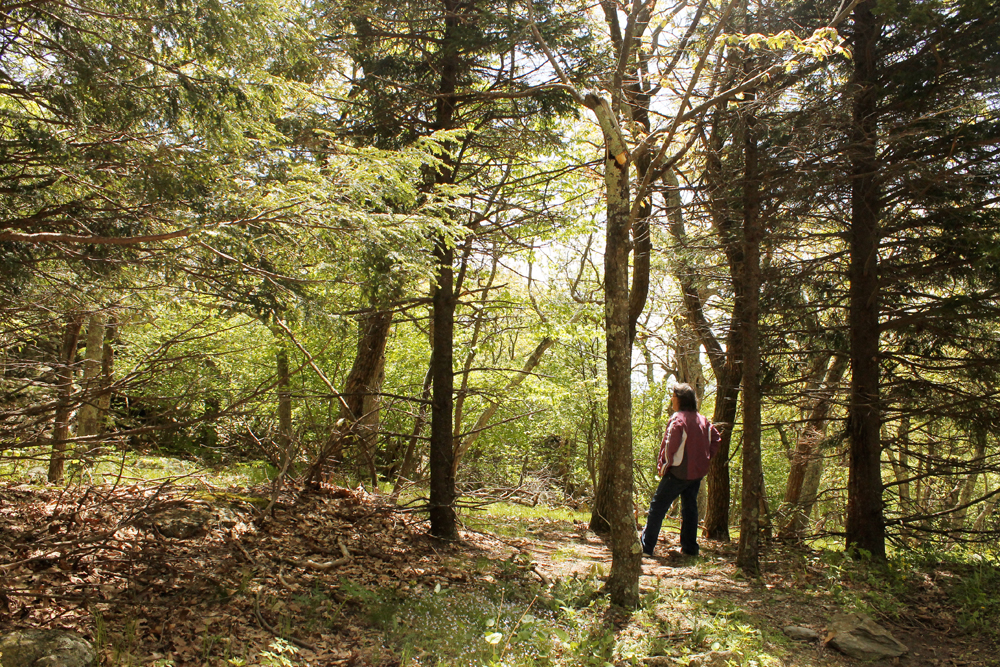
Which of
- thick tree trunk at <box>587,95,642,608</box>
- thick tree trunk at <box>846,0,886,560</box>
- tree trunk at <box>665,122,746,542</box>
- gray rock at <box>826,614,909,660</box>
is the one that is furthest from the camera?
tree trunk at <box>665,122,746,542</box>

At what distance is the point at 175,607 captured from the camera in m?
4.74

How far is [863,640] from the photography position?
4.98 metres

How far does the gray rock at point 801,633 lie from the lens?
5.09 m

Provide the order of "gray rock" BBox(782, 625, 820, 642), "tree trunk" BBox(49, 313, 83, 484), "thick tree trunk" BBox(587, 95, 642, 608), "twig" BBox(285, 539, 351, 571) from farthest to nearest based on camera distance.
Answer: "tree trunk" BBox(49, 313, 83, 484)
"twig" BBox(285, 539, 351, 571)
"thick tree trunk" BBox(587, 95, 642, 608)
"gray rock" BBox(782, 625, 820, 642)

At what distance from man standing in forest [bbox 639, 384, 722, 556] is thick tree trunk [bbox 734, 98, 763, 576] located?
0.78 metres

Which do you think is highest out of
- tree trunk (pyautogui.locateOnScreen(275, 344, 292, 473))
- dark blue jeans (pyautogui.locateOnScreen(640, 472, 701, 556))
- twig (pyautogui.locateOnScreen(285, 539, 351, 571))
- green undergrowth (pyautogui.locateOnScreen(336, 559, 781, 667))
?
tree trunk (pyautogui.locateOnScreen(275, 344, 292, 473))

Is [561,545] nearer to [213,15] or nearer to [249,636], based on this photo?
[249,636]

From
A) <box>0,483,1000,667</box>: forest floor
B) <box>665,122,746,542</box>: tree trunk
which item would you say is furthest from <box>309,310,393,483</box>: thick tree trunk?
<box>665,122,746,542</box>: tree trunk

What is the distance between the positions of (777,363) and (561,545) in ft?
13.2

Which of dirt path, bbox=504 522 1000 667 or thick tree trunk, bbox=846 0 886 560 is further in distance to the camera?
thick tree trunk, bbox=846 0 886 560

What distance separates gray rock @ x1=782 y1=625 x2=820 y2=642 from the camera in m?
5.09

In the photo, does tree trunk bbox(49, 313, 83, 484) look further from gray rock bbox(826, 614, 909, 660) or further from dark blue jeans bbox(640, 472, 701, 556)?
gray rock bbox(826, 614, 909, 660)

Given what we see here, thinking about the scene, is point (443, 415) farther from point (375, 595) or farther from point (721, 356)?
point (721, 356)

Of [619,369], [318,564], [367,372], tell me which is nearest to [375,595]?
[318,564]
